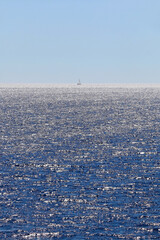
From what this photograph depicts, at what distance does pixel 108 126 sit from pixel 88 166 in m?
59.6

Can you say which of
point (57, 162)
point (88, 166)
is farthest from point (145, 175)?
point (57, 162)

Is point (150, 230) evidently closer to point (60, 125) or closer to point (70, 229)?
point (70, 229)

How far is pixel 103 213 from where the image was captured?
4803 cm

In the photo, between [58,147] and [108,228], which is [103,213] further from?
[58,147]

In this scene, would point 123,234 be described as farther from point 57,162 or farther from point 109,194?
point 57,162

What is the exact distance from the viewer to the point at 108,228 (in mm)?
43969

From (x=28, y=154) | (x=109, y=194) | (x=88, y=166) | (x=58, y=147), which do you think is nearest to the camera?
(x=109, y=194)

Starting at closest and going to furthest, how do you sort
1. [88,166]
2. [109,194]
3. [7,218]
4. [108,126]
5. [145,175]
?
[7,218] → [109,194] → [145,175] → [88,166] → [108,126]

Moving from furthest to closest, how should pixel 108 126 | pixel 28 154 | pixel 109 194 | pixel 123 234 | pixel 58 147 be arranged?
pixel 108 126 → pixel 58 147 → pixel 28 154 → pixel 109 194 → pixel 123 234

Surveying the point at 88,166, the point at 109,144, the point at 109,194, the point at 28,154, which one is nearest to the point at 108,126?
the point at 109,144

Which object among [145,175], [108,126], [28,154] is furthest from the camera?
[108,126]

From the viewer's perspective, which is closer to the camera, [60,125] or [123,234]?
[123,234]

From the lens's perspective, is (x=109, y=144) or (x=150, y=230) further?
(x=109, y=144)

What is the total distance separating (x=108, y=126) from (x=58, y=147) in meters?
41.7
